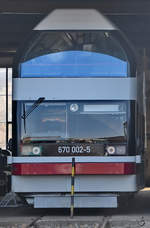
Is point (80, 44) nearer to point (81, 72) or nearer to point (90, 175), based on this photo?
point (81, 72)

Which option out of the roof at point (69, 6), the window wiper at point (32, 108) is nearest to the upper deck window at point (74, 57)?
the window wiper at point (32, 108)

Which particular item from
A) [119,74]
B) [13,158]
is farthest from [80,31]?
[13,158]

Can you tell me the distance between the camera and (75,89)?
13141 millimetres

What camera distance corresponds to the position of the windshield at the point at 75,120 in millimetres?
13023

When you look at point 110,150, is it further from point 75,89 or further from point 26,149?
point 26,149

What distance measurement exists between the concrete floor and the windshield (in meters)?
1.66

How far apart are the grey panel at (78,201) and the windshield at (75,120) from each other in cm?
120

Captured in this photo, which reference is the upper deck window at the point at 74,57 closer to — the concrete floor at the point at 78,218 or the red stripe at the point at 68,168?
the red stripe at the point at 68,168

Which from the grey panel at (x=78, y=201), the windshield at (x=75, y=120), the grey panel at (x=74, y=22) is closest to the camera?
the grey panel at (x=78, y=201)

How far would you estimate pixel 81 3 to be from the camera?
17031mm

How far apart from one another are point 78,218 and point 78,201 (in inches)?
14.2

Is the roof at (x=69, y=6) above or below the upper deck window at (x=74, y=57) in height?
above

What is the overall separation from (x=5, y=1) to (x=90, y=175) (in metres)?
6.51

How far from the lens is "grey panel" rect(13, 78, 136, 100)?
1309 centimetres
